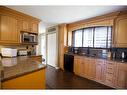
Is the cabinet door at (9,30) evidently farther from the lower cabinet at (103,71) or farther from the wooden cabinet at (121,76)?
the wooden cabinet at (121,76)

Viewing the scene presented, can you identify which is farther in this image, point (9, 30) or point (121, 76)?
point (9, 30)

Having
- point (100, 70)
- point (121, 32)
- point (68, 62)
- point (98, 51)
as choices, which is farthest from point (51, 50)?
point (121, 32)

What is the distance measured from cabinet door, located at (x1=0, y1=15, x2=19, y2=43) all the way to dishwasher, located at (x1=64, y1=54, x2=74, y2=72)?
226cm

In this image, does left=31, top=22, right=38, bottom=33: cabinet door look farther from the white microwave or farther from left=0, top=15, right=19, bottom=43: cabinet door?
left=0, top=15, right=19, bottom=43: cabinet door

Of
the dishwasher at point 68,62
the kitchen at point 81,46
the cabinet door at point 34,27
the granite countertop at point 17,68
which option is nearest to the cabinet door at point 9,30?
the kitchen at point 81,46

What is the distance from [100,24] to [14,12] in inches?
118

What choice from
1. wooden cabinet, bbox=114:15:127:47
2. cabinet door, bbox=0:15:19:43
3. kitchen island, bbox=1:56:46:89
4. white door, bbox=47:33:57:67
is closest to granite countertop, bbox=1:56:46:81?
kitchen island, bbox=1:56:46:89

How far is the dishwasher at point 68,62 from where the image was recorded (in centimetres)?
422

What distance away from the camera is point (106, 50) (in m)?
3.41

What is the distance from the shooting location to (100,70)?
3.06 metres

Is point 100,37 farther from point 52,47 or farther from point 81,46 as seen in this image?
point 52,47

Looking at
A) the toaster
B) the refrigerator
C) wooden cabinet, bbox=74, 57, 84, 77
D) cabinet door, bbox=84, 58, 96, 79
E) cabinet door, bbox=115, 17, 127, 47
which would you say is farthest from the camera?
the refrigerator

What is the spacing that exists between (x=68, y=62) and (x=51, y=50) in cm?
172

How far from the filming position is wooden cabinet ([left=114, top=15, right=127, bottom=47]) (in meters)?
2.81
